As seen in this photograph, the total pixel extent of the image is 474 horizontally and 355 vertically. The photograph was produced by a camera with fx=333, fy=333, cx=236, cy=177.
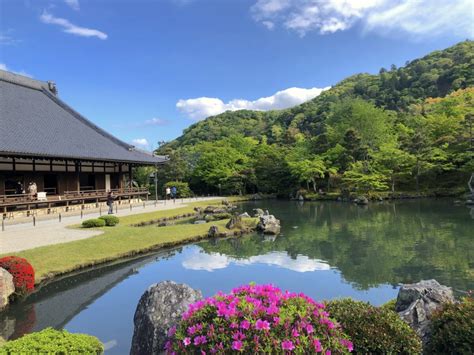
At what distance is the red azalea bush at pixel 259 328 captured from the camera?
10.0 ft

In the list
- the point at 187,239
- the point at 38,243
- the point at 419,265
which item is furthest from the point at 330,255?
the point at 38,243

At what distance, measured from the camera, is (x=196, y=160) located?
5478 cm

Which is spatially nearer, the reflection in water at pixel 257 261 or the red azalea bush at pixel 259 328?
the red azalea bush at pixel 259 328

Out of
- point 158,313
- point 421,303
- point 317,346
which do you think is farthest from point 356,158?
point 317,346

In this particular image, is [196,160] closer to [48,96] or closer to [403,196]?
[48,96]

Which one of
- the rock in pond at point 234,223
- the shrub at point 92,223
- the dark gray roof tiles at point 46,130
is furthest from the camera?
the dark gray roof tiles at point 46,130

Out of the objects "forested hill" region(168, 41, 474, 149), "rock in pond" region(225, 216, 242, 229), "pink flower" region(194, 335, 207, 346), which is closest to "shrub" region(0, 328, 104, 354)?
"pink flower" region(194, 335, 207, 346)

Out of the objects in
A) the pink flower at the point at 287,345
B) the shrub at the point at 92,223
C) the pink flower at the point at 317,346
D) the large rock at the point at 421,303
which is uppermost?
the pink flower at the point at 287,345

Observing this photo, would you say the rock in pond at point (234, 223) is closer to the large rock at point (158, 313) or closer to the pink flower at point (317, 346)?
the large rock at point (158, 313)

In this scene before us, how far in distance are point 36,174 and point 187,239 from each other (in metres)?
15.5

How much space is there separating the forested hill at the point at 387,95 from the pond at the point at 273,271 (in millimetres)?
50616

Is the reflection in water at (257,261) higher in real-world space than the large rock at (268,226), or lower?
lower

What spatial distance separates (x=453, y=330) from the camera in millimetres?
3852

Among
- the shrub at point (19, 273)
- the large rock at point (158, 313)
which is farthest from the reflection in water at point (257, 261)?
the large rock at point (158, 313)
